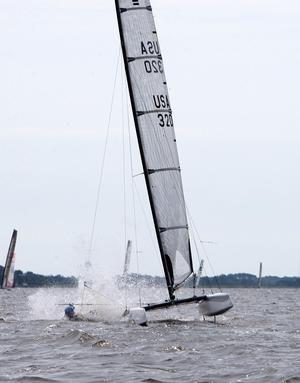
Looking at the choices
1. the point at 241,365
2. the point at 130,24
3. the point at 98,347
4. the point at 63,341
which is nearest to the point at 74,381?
the point at 241,365

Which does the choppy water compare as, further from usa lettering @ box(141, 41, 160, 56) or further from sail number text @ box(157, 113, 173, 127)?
usa lettering @ box(141, 41, 160, 56)

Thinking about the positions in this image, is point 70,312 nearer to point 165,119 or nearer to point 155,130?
point 155,130

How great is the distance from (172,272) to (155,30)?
20.8 feet

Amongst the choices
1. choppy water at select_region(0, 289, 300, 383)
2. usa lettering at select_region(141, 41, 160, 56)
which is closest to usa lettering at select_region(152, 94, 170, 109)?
usa lettering at select_region(141, 41, 160, 56)

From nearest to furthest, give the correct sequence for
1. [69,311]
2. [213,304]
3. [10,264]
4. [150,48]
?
[213,304]
[150,48]
[69,311]
[10,264]

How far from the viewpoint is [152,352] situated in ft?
63.9

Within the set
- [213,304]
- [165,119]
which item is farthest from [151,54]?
[213,304]

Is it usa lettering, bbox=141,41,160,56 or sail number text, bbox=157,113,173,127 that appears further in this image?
sail number text, bbox=157,113,173,127

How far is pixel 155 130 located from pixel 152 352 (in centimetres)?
869

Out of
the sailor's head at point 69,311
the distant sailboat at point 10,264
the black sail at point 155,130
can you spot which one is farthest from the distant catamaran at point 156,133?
the distant sailboat at point 10,264

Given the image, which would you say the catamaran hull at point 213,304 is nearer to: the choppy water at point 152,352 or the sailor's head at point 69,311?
the choppy water at point 152,352

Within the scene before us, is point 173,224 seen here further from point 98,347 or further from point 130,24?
point 98,347

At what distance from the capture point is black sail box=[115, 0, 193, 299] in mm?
26547

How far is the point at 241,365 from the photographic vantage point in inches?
697
